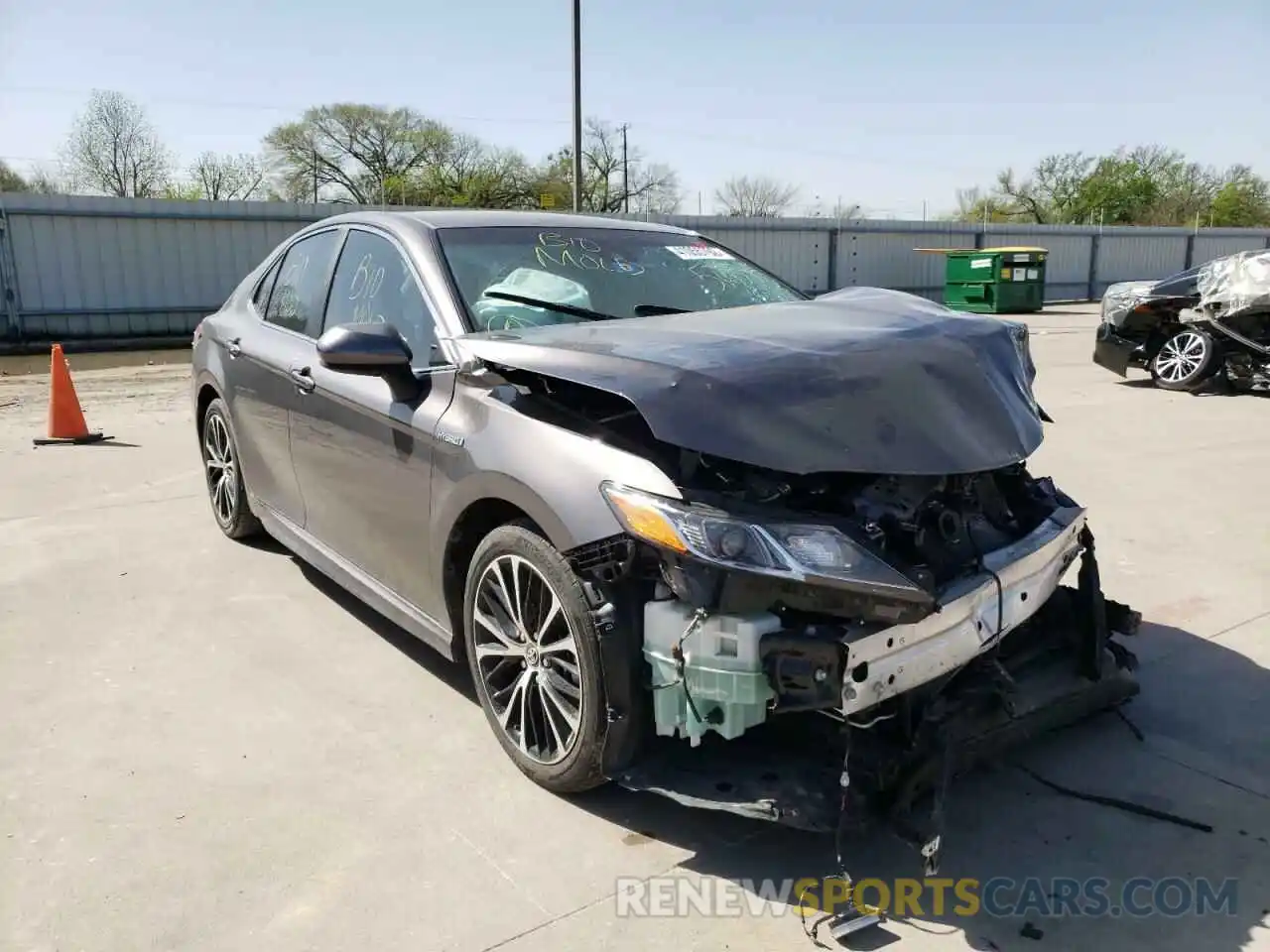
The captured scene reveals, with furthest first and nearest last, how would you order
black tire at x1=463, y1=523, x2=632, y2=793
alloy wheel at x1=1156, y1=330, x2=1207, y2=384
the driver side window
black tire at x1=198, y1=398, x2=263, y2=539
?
1. alloy wheel at x1=1156, y1=330, x2=1207, y2=384
2. black tire at x1=198, y1=398, x2=263, y2=539
3. the driver side window
4. black tire at x1=463, y1=523, x2=632, y2=793

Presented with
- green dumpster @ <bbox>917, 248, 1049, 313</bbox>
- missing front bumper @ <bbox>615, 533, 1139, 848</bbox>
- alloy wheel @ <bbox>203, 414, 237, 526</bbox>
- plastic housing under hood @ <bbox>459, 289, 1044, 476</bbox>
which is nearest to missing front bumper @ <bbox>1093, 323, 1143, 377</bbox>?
plastic housing under hood @ <bbox>459, 289, 1044, 476</bbox>

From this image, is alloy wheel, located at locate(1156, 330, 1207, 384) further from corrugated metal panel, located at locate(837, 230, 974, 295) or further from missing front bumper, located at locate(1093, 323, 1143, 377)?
corrugated metal panel, located at locate(837, 230, 974, 295)

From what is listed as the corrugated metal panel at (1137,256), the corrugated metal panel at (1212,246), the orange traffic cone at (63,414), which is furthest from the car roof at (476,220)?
the corrugated metal panel at (1212,246)

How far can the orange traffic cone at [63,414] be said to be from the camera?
324 inches

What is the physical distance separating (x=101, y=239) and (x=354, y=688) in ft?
52.1

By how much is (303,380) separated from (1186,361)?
1022cm

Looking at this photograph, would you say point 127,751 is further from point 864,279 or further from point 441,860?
point 864,279

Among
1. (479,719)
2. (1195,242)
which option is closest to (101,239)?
(479,719)

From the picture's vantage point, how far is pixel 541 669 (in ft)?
9.62

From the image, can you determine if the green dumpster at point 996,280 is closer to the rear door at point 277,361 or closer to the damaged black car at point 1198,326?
the damaged black car at point 1198,326

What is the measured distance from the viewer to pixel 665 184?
5956cm

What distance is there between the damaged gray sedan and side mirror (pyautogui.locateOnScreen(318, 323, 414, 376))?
0.01m

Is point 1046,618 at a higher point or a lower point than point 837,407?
lower

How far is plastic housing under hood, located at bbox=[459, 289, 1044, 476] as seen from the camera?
8.43 ft
